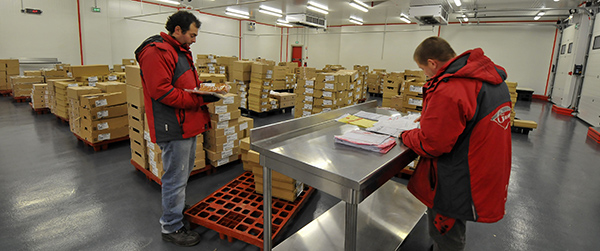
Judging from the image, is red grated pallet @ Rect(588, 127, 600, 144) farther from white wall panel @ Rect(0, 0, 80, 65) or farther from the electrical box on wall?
the electrical box on wall

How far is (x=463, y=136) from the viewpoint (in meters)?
1.33

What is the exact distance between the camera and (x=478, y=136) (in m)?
1.29

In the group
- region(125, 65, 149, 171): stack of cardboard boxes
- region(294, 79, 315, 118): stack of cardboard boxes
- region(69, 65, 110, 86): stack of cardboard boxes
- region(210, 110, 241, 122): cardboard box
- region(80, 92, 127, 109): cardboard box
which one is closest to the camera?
region(125, 65, 149, 171): stack of cardboard boxes

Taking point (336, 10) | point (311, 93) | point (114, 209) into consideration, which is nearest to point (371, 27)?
point (336, 10)

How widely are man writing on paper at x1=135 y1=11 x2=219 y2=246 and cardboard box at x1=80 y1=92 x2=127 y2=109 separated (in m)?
2.72

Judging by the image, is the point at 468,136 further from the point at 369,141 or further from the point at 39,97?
the point at 39,97

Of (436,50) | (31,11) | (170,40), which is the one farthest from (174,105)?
(31,11)

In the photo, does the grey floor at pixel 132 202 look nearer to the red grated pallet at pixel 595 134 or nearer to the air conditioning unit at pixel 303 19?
the red grated pallet at pixel 595 134

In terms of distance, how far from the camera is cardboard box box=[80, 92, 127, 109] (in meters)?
4.10

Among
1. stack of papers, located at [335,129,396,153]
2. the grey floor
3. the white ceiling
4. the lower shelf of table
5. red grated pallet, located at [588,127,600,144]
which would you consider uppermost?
the white ceiling

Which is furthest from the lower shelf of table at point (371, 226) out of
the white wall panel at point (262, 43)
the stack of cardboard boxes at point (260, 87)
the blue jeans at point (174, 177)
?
the white wall panel at point (262, 43)

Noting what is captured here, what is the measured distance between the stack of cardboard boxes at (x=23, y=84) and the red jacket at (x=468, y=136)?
9.97 meters

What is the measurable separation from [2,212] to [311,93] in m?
4.52

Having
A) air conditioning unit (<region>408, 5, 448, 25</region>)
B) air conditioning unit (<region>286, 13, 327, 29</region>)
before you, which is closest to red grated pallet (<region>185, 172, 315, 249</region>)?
air conditioning unit (<region>408, 5, 448, 25</region>)
